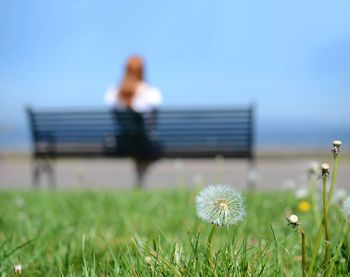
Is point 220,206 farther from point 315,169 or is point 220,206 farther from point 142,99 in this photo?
point 142,99

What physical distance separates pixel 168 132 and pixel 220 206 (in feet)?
13.7

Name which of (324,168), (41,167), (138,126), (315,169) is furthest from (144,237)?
(41,167)

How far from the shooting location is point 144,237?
1912 mm

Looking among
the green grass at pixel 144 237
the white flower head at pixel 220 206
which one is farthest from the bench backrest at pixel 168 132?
the white flower head at pixel 220 206

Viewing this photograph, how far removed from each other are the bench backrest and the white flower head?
3.90 metres

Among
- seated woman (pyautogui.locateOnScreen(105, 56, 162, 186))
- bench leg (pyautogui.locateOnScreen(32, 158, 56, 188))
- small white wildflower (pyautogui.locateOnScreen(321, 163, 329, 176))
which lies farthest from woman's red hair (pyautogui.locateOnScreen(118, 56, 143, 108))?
small white wildflower (pyautogui.locateOnScreen(321, 163, 329, 176))

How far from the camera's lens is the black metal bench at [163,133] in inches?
191

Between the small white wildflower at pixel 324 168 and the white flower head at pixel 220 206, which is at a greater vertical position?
the small white wildflower at pixel 324 168

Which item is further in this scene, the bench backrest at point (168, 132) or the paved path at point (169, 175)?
the paved path at point (169, 175)

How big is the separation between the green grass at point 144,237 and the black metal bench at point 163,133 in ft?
4.15

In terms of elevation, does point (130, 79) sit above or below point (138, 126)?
above

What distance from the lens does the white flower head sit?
90 centimetres

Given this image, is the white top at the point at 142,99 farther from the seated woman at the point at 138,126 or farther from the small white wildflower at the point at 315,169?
the small white wildflower at the point at 315,169

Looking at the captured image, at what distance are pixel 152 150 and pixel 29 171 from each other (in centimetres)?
345
